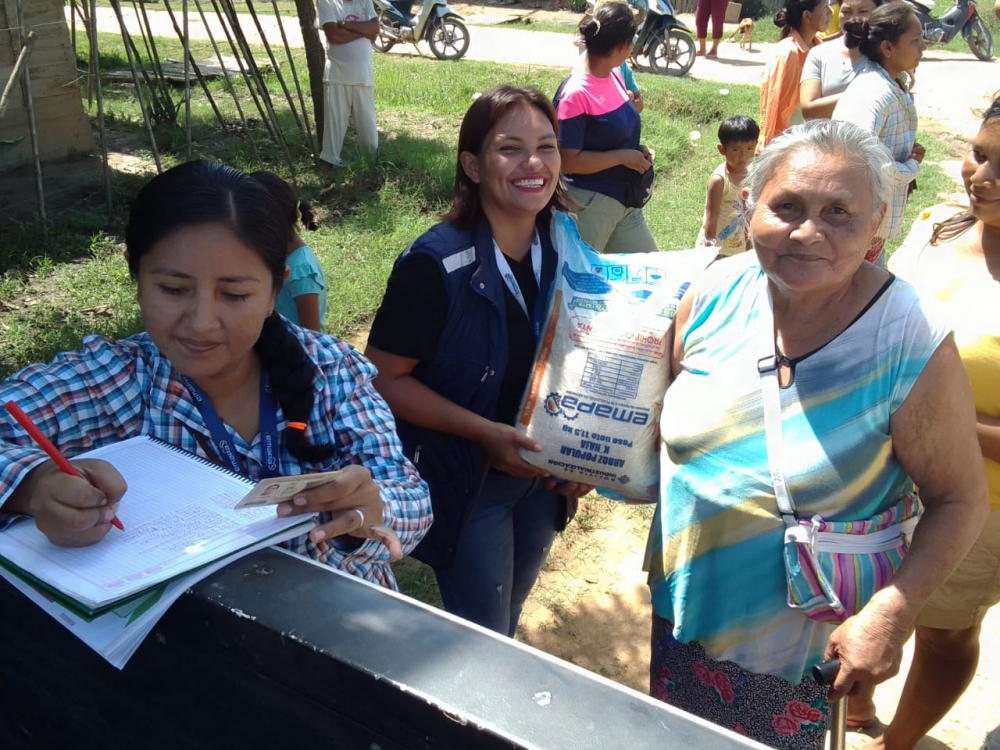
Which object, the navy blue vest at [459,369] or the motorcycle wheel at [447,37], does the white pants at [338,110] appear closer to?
the navy blue vest at [459,369]

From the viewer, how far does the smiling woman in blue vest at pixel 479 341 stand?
6.81 feet

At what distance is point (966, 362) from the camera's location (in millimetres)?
2096

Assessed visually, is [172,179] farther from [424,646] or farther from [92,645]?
[424,646]

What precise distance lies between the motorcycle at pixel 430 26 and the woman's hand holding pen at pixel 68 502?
1318cm

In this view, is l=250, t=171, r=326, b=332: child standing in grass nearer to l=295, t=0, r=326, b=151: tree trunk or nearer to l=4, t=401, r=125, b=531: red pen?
l=4, t=401, r=125, b=531: red pen

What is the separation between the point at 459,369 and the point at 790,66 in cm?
447

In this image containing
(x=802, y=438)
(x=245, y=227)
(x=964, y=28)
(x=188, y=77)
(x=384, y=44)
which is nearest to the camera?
(x=245, y=227)

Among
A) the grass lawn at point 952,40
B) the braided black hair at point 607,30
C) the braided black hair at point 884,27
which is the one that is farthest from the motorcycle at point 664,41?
the braided black hair at point 607,30

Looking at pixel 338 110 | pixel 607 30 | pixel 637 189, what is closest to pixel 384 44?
pixel 338 110

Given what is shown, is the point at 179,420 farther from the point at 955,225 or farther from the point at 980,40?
the point at 980,40

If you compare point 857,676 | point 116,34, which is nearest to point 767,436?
point 857,676

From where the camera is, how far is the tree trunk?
7.55 meters

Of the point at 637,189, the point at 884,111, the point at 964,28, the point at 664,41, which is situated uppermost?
the point at 964,28

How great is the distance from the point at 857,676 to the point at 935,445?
1.51 feet
